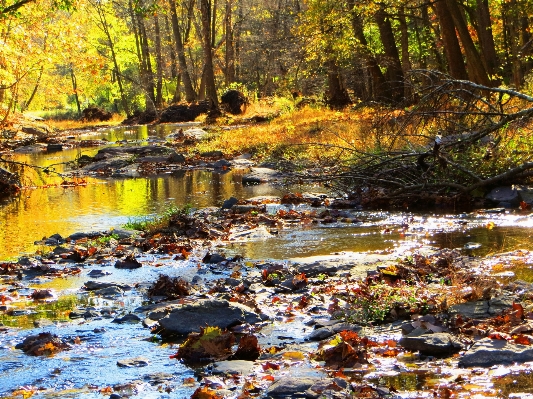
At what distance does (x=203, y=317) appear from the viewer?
6.20 m

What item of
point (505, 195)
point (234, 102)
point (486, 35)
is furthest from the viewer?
point (234, 102)

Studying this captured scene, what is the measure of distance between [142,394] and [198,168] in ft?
55.7

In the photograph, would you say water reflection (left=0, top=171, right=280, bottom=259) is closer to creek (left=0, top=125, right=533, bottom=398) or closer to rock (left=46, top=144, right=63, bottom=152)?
creek (left=0, top=125, right=533, bottom=398)

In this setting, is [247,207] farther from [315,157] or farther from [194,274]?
[315,157]

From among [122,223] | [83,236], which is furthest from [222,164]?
[83,236]

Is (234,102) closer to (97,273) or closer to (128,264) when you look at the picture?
(128,264)

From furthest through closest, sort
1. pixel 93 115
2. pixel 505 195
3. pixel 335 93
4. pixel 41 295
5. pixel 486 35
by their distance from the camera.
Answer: pixel 93 115 < pixel 335 93 < pixel 486 35 < pixel 505 195 < pixel 41 295

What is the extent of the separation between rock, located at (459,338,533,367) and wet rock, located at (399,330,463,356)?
0.17 m

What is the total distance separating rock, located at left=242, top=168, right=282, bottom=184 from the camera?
17266mm

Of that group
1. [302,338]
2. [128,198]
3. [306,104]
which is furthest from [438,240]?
[306,104]

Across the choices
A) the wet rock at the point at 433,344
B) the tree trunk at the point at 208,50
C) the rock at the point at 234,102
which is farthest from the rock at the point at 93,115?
the wet rock at the point at 433,344

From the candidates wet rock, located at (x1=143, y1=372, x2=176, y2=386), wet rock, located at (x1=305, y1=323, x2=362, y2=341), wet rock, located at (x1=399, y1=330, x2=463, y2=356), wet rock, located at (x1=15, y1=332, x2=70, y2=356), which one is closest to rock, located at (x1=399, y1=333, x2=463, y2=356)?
wet rock, located at (x1=399, y1=330, x2=463, y2=356)

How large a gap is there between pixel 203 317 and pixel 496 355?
255 cm

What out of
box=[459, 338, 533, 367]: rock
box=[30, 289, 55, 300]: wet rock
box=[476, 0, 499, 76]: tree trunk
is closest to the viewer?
box=[459, 338, 533, 367]: rock
